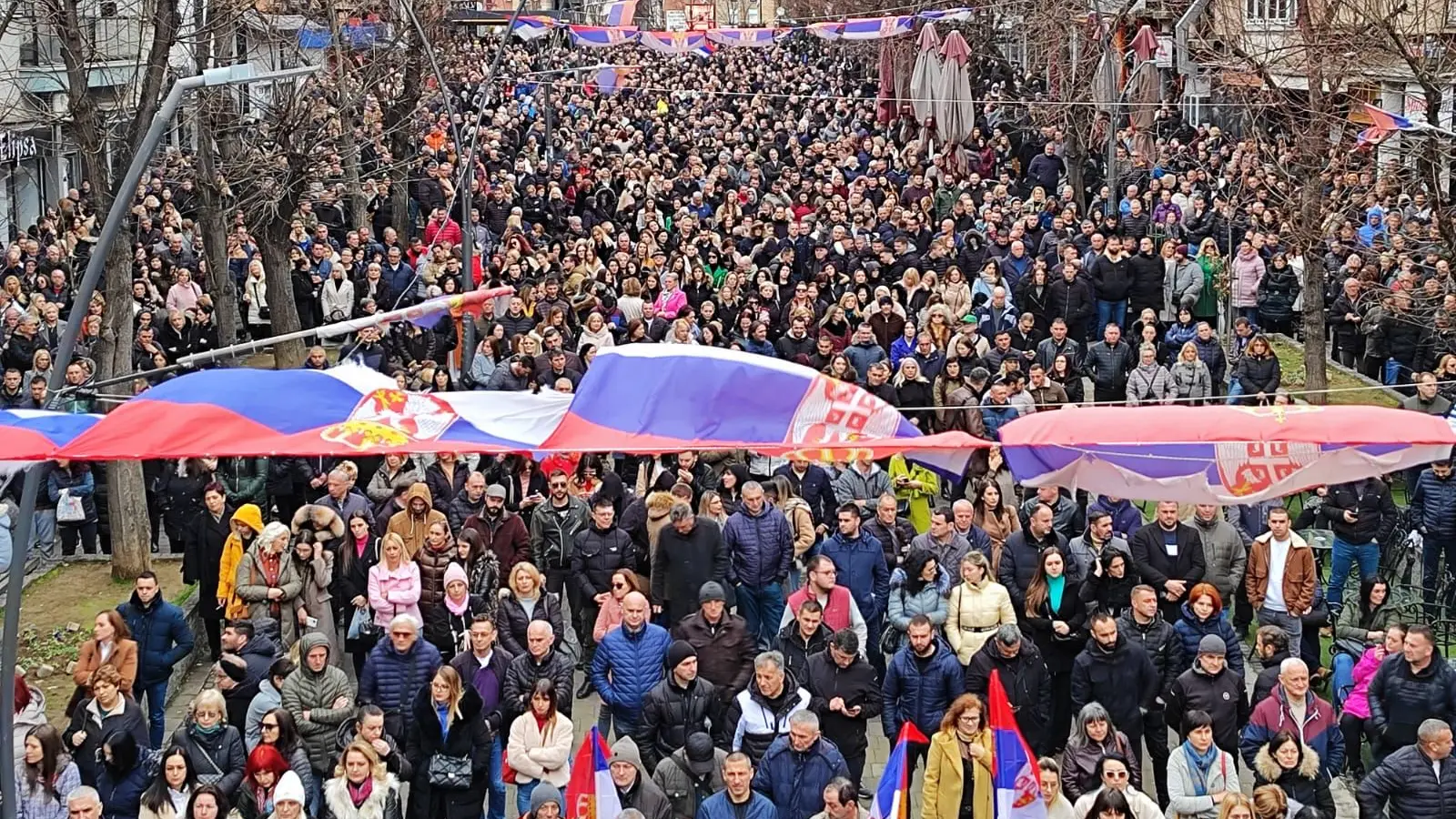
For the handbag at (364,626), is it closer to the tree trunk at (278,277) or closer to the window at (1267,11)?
the tree trunk at (278,277)

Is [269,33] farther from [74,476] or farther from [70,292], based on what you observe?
[74,476]

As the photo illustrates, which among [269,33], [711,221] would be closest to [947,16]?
[711,221]

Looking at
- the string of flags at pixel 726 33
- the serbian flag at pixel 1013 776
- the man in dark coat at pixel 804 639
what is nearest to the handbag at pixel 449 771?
the man in dark coat at pixel 804 639

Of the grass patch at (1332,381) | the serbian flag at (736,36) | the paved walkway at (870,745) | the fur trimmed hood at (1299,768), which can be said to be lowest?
the paved walkway at (870,745)

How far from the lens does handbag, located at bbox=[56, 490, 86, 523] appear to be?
18.3 metres

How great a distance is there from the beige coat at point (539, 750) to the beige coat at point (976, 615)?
2.58 metres

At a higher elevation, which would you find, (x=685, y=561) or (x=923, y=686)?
(x=685, y=561)

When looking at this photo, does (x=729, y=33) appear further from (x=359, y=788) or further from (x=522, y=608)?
(x=359, y=788)

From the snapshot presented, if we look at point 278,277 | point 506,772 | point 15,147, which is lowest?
point 506,772

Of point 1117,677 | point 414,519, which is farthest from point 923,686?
point 414,519

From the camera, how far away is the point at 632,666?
12.6 m

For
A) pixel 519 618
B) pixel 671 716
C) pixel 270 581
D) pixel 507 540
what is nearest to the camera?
pixel 671 716

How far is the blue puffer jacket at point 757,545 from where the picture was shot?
1448 centimetres

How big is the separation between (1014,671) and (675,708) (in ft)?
6.59
